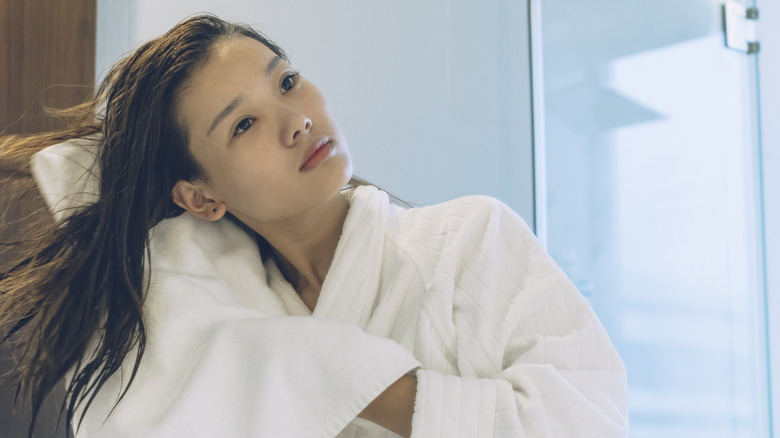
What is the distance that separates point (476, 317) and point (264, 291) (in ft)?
0.85

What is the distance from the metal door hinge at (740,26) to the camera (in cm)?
170

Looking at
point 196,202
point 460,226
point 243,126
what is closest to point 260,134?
point 243,126

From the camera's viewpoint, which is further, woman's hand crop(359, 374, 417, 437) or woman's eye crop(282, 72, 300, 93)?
woman's eye crop(282, 72, 300, 93)

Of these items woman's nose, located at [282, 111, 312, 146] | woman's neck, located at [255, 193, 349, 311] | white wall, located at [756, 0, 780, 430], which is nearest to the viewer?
woman's nose, located at [282, 111, 312, 146]

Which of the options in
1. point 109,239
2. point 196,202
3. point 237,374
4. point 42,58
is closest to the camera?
point 237,374

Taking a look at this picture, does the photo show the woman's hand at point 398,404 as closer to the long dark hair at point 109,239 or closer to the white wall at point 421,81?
the long dark hair at point 109,239

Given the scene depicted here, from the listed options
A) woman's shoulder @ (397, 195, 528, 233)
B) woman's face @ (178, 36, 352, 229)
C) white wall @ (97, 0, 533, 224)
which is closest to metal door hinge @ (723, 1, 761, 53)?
white wall @ (97, 0, 533, 224)

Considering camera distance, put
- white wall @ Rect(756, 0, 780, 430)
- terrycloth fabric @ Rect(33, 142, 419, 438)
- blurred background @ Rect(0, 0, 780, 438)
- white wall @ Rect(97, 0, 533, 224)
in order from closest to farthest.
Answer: terrycloth fabric @ Rect(33, 142, 419, 438), white wall @ Rect(97, 0, 533, 224), blurred background @ Rect(0, 0, 780, 438), white wall @ Rect(756, 0, 780, 430)

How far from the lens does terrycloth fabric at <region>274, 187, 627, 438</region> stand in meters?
0.74

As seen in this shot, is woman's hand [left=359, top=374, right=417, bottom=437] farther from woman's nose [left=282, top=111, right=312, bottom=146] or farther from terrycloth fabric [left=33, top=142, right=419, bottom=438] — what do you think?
woman's nose [left=282, top=111, right=312, bottom=146]

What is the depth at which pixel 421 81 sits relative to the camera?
1.53 metres

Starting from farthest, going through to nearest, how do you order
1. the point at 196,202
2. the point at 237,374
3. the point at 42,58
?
the point at 42,58 < the point at 196,202 < the point at 237,374

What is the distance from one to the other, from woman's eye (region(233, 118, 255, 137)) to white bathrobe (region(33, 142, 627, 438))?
128 millimetres

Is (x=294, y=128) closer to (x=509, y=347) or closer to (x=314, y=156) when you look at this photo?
(x=314, y=156)
